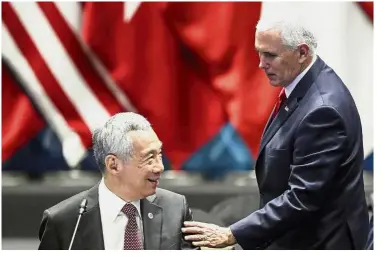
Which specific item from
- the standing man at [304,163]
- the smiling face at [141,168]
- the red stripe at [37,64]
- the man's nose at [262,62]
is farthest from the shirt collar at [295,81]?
the red stripe at [37,64]

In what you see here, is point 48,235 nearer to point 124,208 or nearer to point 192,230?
point 124,208

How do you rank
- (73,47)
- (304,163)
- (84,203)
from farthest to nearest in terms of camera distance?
(73,47) < (84,203) < (304,163)

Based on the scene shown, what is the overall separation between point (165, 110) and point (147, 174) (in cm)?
41

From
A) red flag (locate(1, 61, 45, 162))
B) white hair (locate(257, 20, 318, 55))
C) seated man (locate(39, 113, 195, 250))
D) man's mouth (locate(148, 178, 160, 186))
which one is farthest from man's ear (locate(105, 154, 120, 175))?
white hair (locate(257, 20, 318, 55))

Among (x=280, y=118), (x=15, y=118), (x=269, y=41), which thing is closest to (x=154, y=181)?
(x=280, y=118)

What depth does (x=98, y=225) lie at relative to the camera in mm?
2041

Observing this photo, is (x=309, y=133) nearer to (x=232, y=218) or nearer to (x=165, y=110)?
(x=232, y=218)

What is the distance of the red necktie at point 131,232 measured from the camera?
2047 millimetres

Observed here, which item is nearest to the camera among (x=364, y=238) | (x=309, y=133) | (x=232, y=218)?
(x=309, y=133)

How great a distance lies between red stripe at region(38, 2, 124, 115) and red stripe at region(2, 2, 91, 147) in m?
0.09

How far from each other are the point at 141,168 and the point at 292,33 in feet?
1.93
